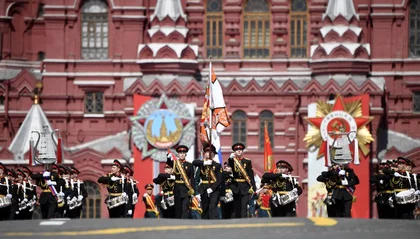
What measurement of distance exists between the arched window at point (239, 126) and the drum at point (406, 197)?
74.0 feet

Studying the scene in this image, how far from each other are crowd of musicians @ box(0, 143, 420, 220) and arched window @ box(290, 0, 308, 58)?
21652 mm

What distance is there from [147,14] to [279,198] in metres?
24.4

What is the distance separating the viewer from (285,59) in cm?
6969

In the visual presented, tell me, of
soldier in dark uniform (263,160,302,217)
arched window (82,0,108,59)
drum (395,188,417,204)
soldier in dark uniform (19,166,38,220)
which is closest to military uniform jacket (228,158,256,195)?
soldier in dark uniform (263,160,302,217)

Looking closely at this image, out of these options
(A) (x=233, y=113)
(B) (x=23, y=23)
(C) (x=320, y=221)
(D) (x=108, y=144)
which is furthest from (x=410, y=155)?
(C) (x=320, y=221)

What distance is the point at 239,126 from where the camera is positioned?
6894 cm

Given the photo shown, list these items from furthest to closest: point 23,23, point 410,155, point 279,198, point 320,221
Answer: point 23,23 < point 410,155 < point 279,198 < point 320,221

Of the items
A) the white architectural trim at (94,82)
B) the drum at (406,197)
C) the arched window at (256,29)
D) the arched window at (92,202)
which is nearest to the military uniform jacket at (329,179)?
the drum at (406,197)

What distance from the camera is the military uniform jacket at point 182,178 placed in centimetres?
4672

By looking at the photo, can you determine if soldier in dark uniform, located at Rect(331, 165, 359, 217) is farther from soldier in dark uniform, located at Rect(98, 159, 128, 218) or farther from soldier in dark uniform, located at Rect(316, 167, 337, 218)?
soldier in dark uniform, located at Rect(98, 159, 128, 218)

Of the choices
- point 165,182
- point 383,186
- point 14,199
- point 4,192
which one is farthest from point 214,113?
point 4,192

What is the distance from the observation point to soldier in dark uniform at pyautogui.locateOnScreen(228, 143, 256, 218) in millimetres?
46156

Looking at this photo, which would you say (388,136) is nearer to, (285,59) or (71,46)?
(285,59)

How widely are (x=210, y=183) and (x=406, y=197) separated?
16.1ft
